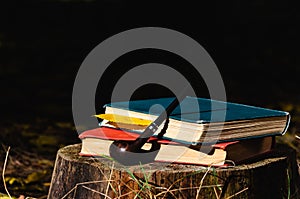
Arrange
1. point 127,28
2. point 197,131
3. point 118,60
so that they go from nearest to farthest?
point 197,131 → point 118,60 → point 127,28

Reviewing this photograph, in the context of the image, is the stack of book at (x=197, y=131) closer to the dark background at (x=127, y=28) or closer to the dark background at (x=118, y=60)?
the dark background at (x=118, y=60)

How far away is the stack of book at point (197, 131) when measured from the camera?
88.4 inches

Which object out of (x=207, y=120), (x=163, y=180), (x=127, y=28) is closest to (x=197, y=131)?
(x=207, y=120)

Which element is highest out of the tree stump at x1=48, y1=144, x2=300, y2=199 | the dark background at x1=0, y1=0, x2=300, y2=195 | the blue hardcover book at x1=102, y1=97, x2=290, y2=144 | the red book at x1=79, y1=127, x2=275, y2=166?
the dark background at x1=0, y1=0, x2=300, y2=195

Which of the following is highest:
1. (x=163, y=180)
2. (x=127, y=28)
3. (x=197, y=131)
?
(x=127, y=28)

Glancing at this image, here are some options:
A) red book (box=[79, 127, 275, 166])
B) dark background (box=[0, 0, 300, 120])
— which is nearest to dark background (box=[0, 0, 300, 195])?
dark background (box=[0, 0, 300, 120])

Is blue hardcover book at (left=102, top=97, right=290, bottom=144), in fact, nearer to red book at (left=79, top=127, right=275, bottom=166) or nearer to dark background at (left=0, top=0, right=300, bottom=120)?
red book at (left=79, top=127, right=275, bottom=166)

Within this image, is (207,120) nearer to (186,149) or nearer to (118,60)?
(186,149)

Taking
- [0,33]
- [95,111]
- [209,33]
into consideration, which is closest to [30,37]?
[0,33]

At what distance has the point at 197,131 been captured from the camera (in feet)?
7.24

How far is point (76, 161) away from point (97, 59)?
18.0ft

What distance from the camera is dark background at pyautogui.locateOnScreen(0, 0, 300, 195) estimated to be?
5.40m

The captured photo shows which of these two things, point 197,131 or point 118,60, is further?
point 118,60

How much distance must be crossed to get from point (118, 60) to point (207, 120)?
208 inches
